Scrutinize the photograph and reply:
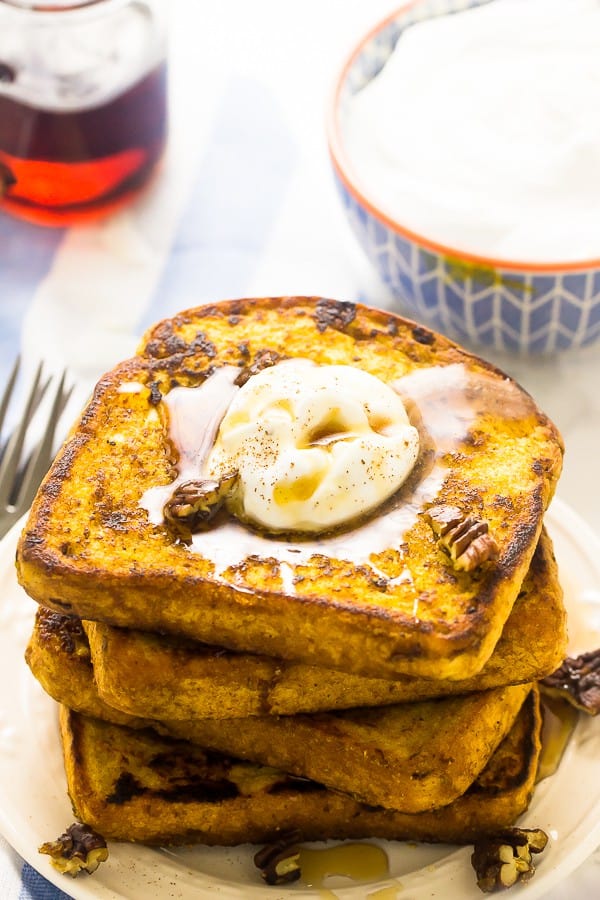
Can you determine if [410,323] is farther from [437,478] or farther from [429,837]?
[429,837]

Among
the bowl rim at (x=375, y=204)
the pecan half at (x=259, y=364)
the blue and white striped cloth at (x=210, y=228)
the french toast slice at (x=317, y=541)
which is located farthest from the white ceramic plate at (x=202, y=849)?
the blue and white striped cloth at (x=210, y=228)

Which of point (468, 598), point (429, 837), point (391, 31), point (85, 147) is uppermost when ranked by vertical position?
point (391, 31)

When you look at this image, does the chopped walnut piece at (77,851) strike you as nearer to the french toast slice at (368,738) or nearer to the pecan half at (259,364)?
the french toast slice at (368,738)

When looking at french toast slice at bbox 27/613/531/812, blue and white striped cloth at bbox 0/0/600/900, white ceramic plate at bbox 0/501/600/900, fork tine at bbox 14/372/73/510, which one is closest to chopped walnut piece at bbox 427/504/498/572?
french toast slice at bbox 27/613/531/812

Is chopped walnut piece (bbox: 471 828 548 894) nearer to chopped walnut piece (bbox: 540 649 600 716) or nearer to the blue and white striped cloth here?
chopped walnut piece (bbox: 540 649 600 716)

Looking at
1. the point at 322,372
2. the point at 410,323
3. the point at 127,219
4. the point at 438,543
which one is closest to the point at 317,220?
the point at 127,219
